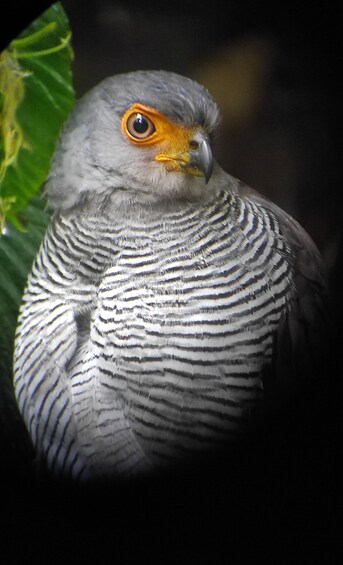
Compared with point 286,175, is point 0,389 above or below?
below

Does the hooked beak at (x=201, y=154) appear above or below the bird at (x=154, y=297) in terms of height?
above

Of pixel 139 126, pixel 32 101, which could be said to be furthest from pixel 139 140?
pixel 32 101

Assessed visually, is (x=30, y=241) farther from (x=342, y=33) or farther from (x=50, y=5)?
(x=342, y=33)

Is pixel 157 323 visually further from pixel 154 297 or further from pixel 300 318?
pixel 300 318

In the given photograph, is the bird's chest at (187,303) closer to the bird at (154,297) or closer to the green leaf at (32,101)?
the bird at (154,297)

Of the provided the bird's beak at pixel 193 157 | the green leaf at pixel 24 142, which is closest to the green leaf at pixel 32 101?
the green leaf at pixel 24 142

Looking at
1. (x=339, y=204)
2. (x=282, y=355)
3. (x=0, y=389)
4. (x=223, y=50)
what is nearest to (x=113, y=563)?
(x=0, y=389)

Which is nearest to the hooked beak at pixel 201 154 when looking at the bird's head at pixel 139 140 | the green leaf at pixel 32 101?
the bird's head at pixel 139 140
